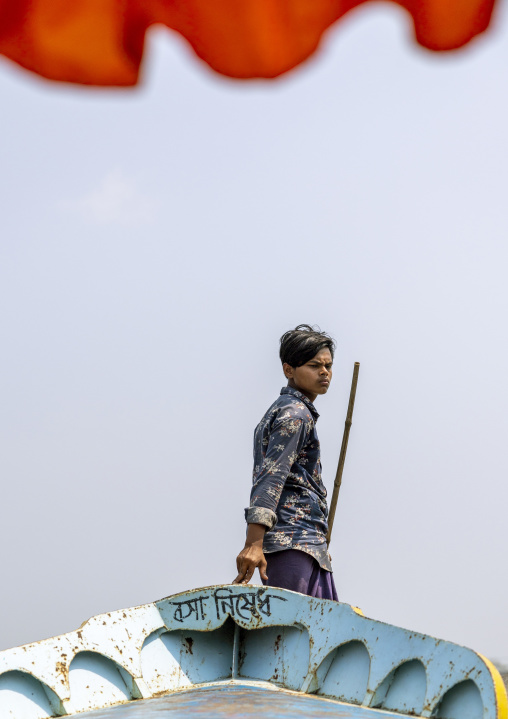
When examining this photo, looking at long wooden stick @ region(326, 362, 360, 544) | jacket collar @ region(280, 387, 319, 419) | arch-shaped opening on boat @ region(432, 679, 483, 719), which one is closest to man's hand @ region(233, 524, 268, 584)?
jacket collar @ region(280, 387, 319, 419)

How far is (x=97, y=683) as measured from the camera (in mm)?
3242

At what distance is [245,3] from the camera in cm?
126

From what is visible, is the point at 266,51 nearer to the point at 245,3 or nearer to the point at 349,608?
the point at 245,3

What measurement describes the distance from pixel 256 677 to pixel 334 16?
2.75m

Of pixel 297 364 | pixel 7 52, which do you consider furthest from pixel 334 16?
pixel 297 364

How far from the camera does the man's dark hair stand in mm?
3836

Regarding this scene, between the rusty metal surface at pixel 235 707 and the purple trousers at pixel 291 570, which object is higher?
the purple trousers at pixel 291 570

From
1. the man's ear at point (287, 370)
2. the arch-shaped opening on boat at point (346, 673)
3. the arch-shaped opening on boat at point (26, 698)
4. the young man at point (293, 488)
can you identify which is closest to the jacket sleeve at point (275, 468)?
the young man at point (293, 488)

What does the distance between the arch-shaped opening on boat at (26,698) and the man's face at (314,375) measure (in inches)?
61.3

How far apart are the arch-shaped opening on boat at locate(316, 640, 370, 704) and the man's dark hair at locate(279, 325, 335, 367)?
1.20 m

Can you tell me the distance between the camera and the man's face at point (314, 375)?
385cm

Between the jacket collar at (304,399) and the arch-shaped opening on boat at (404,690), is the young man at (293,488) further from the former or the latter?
the arch-shaped opening on boat at (404,690)

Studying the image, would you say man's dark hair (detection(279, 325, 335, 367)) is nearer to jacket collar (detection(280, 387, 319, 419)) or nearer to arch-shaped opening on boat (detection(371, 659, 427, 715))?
jacket collar (detection(280, 387, 319, 419))

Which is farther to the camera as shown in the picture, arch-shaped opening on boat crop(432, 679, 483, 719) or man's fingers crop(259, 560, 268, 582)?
man's fingers crop(259, 560, 268, 582)
